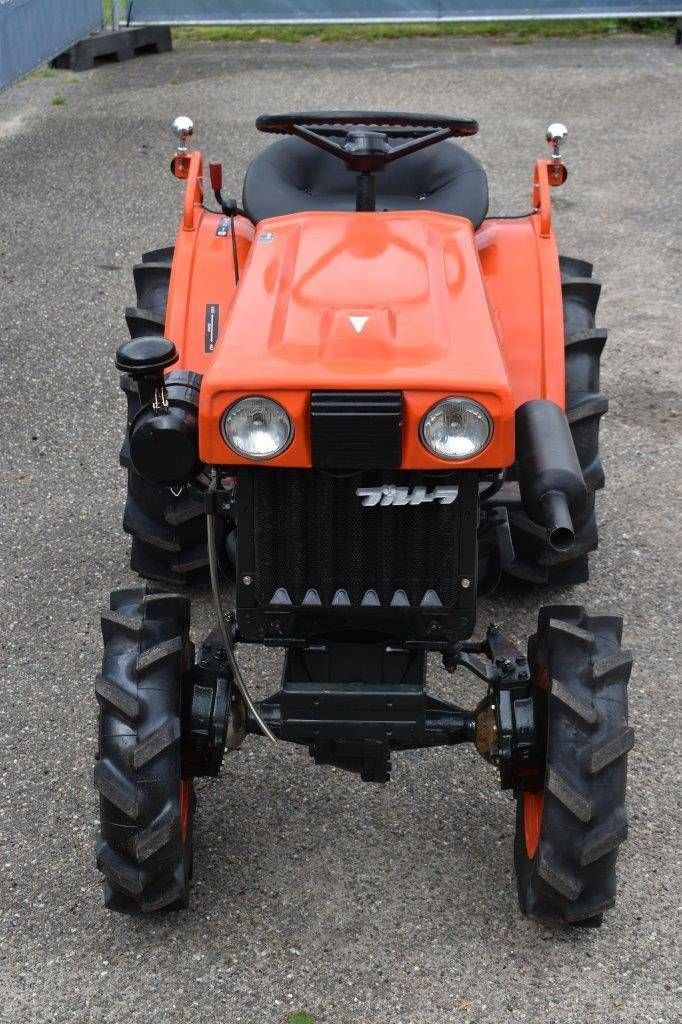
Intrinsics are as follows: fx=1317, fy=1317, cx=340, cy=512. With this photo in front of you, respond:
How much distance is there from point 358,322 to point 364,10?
9.84 meters

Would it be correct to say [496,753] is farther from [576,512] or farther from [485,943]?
[576,512]

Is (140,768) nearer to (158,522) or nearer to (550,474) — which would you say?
(550,474)

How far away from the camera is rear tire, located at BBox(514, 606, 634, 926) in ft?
9.71

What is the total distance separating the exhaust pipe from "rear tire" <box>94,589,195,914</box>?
968 millimetres

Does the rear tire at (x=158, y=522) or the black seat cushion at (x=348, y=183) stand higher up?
Answer: the black seat cushion at (x=348, y=183)

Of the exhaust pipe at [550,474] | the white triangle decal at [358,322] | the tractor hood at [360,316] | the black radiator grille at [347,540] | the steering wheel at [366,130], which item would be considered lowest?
the black radiator grille at [347,540]

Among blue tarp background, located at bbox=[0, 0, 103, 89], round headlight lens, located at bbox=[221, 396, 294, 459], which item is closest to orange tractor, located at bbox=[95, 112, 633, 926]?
round headlight lens, located at bbox=[221, 396, 294, 459]

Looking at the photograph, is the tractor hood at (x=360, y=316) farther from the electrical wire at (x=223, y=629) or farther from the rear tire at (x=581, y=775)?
the rear tire at (x=581, y=775)

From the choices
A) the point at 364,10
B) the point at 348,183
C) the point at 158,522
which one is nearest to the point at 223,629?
the point at 158,522

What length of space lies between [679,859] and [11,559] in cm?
258

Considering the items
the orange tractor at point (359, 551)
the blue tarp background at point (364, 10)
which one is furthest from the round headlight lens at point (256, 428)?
the blue tarp background at point (364, 10)

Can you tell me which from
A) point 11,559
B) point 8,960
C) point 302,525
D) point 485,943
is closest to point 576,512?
point 302,525

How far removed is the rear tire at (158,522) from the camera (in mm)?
4105

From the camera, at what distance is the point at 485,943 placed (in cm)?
316
